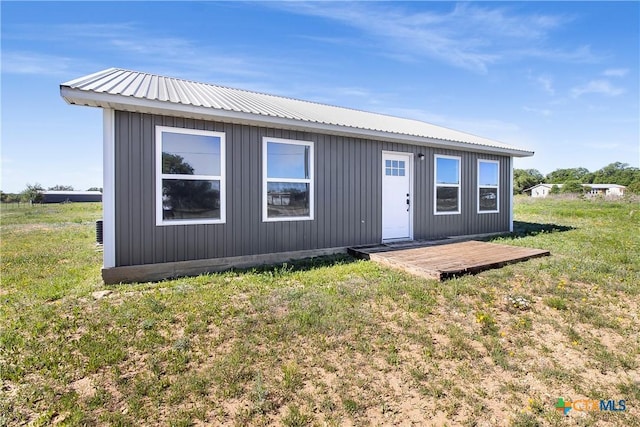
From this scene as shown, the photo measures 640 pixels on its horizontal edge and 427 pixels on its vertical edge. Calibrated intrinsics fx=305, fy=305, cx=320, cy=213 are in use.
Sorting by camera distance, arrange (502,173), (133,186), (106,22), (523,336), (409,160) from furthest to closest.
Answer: (502,173) → (409,160) → (106,22) → (133,186) → (523,336)

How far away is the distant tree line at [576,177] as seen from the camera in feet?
167

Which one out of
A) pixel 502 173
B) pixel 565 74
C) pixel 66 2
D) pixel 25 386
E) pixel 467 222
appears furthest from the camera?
pixel 565 74

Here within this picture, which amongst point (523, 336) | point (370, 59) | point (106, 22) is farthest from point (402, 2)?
point (523, 336)

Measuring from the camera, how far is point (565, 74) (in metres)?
11.3

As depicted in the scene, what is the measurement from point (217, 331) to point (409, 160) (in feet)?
20.1

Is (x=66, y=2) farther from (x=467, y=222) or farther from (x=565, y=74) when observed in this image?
(x=565, y=74)

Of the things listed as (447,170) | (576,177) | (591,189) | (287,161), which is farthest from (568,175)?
(287,161)

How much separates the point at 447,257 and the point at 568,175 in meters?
91.0

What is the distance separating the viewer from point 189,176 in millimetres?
5094

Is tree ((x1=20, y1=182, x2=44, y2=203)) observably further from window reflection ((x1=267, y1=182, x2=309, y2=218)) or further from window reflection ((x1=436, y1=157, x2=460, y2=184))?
window reflection ((x1=436, y1=157, x2=460, y2=184))

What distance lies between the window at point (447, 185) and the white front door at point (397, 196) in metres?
0.91

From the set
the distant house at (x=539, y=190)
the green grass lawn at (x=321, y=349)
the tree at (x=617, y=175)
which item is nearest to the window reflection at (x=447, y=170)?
the green grass lawn at (x=321, y=349)

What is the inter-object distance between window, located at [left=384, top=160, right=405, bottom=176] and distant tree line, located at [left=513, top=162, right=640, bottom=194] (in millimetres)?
49692

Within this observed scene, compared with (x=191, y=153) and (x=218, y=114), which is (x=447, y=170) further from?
(x=191, y=153)
